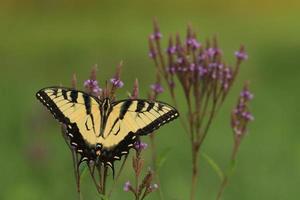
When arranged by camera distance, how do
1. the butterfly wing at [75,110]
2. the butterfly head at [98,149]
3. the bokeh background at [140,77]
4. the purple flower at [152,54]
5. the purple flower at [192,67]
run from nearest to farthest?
the butterfly head at [98,149]
the butterfly wing at [75,110]
the purple flower at [192,67]
the purple flower at [152,54]
the bokeh background at [140,77]

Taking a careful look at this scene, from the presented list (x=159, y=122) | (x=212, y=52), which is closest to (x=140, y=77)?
(x=212, y=52)

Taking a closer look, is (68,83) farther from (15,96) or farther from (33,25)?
(33,25)

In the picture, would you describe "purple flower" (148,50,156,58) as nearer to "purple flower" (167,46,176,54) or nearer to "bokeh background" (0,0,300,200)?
"purple flower" (167,46,176,54)

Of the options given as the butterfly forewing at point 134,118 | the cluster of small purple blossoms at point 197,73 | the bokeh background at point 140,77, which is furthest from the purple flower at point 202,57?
the butterfly forewing at point 134,118

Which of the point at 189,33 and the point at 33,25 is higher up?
the point at 189,33

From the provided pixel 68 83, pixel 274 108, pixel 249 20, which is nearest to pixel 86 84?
pixel 274 108

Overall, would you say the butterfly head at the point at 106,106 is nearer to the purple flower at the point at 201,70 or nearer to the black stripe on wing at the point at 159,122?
the black stripe on wing at the point at 159,122
